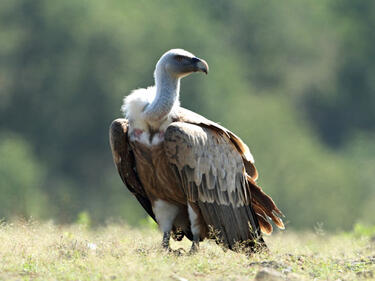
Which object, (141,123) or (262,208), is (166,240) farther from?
(141,123)

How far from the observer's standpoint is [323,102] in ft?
175

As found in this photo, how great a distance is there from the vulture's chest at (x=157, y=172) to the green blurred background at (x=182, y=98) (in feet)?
68.9

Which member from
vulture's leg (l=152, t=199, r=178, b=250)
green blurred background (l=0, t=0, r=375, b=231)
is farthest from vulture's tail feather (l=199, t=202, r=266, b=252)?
green blurred background (l=0, t=0, r=375, b=231)

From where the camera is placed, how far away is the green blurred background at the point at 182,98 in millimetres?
38281

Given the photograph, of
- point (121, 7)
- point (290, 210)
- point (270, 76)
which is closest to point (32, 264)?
point (290, 210)

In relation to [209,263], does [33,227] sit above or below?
above

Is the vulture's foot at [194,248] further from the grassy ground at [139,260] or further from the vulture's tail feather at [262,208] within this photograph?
the vulture's tail feather at [262,208]

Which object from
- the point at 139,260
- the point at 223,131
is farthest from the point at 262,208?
the point at 139,260

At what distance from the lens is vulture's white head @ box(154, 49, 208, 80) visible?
9.93 meters

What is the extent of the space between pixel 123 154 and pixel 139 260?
5.61ft

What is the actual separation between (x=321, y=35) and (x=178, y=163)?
5282 cm

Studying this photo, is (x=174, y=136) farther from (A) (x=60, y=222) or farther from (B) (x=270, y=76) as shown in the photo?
(B) (x=270, y=76)

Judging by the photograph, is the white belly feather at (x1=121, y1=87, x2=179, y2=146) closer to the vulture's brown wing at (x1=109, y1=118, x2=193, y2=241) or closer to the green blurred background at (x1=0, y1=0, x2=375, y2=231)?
the vulture's brown wing at (x1=109, y1=118, x2=193, y2=241)

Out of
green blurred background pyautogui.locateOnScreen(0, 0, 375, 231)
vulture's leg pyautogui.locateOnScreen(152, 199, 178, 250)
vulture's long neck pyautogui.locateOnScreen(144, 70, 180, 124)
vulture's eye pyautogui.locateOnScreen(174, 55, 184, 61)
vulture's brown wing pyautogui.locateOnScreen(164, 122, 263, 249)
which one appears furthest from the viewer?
green blurred background pyautogui.locateOnScreen(0, 0, 375, 231)
